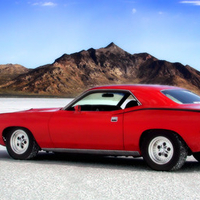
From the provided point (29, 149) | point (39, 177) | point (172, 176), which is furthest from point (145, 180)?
point (29, 149)

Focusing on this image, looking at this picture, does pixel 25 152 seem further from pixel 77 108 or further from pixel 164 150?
pixel 164 150

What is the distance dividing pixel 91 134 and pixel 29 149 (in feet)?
4.49

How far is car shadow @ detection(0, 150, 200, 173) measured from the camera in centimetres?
691

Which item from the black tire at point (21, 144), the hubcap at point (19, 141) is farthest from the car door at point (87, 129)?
the hubcap at point (19, 141)

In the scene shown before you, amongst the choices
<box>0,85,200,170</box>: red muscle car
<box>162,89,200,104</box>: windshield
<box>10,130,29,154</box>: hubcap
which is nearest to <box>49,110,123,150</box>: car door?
<box>0,85,200,170</box>: red muscle car

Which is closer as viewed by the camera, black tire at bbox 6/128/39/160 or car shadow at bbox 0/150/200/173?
car shadow at bbox 0/150/200/173

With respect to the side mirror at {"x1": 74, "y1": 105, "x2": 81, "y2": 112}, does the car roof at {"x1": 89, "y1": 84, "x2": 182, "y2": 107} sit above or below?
above

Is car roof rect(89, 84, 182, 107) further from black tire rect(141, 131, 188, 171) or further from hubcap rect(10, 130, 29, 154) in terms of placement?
hubcap rect(10, 130, 29, 154)

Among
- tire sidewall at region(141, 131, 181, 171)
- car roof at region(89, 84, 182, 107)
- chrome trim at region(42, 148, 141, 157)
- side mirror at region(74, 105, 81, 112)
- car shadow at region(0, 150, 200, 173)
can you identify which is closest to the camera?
tire sidewall at region(141, 131, 181, 171)

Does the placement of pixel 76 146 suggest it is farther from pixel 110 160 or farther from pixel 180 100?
pixel 180 100

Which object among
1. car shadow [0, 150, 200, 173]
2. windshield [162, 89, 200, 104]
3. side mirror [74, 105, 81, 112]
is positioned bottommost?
car shadow [0, 150, 200, 173]

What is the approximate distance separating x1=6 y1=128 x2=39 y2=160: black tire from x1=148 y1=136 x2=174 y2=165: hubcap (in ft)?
7.52

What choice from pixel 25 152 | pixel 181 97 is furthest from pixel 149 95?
pixel 25 152

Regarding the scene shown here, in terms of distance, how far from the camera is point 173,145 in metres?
6.21
